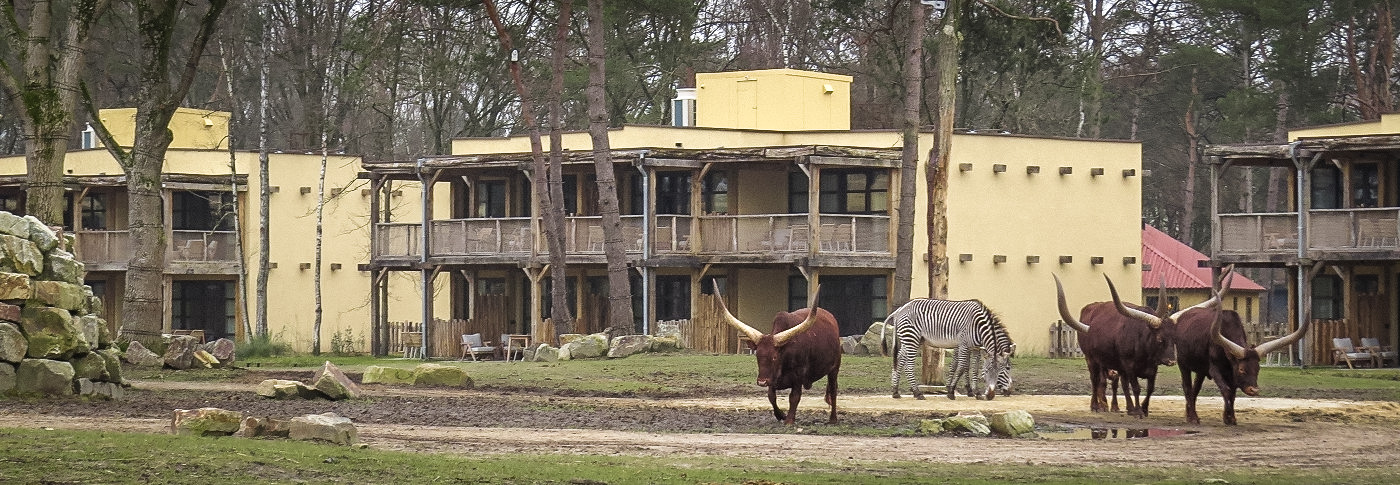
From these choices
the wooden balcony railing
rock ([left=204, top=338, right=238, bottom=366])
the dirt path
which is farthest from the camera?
the wooden balcony railing

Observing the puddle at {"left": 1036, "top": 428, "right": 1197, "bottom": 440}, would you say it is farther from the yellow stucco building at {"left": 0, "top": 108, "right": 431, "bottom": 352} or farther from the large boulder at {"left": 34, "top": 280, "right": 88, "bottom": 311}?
the yellow stucco building at {"left": 0, "top": 108, "right": 431, "bottom": 352}

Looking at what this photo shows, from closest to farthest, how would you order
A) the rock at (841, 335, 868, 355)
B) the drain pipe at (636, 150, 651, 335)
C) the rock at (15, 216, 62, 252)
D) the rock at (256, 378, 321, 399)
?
the rock at (15, 216, 62, 252) → the rock at (256, 378, 321, 399) → the rock at (841, 335, 868, 355) → the drain pipe at (636, 150, 651, 335)

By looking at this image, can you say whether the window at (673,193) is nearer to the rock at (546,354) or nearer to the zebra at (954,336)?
the rock at (546,354)

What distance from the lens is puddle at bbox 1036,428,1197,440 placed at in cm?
1920

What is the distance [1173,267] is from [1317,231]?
620 inches

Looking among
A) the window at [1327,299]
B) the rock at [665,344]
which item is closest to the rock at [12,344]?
the rock at [665,344]

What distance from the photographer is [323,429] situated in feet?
52.6

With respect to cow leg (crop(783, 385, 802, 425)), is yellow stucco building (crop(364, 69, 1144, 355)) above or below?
above

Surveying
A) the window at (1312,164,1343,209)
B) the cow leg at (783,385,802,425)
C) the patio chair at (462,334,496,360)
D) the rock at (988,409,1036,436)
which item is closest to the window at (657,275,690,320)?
the patio chair at (462,334,496,360)

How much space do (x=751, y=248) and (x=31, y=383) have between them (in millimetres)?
22712

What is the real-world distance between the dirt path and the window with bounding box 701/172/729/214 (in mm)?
21937

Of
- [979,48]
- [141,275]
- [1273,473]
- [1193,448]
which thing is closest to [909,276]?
[141,275]

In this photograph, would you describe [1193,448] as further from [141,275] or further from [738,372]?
[141,275]

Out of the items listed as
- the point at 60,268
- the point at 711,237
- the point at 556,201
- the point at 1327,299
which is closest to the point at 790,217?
the point at 711,237
